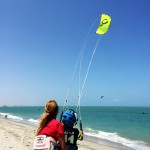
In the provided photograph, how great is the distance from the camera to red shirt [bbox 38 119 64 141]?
Answer: 388 centimetres

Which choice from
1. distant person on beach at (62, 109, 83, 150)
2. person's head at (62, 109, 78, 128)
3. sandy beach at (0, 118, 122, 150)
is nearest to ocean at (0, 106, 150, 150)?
sandy beach at (0, 118, 122, 150)

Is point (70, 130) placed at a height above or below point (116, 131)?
below

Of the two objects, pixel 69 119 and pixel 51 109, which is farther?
pixel 69 119

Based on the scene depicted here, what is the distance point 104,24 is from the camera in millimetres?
7043

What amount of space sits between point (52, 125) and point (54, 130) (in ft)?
0.25

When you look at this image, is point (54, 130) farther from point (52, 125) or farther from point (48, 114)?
point (48, 114)

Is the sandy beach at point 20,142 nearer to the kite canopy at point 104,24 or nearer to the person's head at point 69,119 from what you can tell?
the kite canopy at point 104,24

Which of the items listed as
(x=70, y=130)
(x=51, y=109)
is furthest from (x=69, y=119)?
(x=51, y=109)

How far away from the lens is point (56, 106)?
400cm

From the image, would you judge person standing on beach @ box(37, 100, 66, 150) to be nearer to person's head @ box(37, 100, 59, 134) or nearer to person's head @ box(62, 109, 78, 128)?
person's head @ box(37, 100, 59, 134)

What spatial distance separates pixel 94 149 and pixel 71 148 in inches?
466

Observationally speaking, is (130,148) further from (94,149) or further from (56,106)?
(56,106)

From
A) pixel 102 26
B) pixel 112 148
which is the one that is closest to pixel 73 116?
pixel 102 26

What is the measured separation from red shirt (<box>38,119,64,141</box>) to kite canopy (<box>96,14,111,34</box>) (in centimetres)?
373
